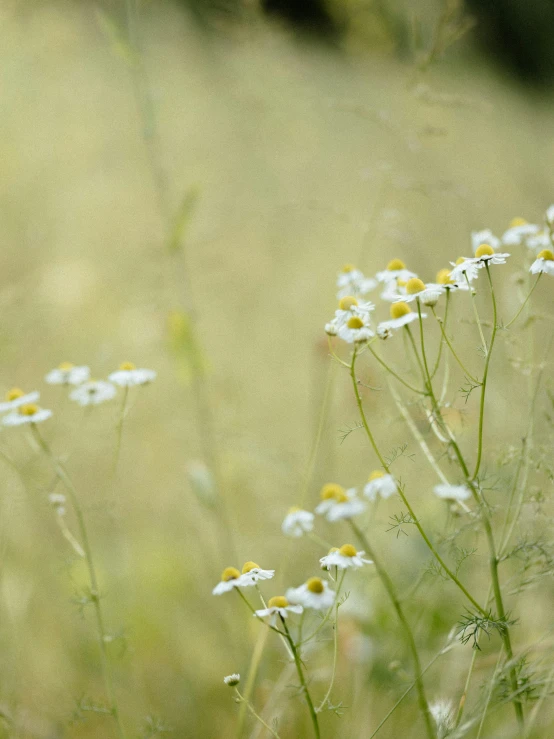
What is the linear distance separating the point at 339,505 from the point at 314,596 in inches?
2.7

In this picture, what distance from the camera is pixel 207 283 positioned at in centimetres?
226

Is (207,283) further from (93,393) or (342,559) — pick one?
(342,559)

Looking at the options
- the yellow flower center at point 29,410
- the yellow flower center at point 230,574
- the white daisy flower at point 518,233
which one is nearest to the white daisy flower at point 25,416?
the yellow flower center at point 29,410

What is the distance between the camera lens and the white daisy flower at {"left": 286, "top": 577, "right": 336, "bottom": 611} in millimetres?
467

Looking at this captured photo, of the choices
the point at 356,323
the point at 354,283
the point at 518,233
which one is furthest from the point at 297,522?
the point at 518,233

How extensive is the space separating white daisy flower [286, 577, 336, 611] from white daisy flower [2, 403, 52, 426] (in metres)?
0.32

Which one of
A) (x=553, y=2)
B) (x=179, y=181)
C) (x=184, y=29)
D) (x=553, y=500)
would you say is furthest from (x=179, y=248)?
(x=553, y=2)

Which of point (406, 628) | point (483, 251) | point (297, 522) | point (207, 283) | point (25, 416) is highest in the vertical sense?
point (207, 283)

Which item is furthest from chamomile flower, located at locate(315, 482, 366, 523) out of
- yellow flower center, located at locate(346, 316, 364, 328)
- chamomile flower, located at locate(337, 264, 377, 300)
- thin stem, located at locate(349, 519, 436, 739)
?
chamomile flower, located at locate(337, 264, 377, 300)

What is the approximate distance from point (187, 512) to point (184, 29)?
2.34m

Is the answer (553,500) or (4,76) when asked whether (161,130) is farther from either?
(553,500)

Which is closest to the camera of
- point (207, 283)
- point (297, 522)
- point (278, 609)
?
point (278, 609)

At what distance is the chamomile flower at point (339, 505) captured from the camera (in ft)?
1.47

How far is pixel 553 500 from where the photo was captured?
1.99 ft
